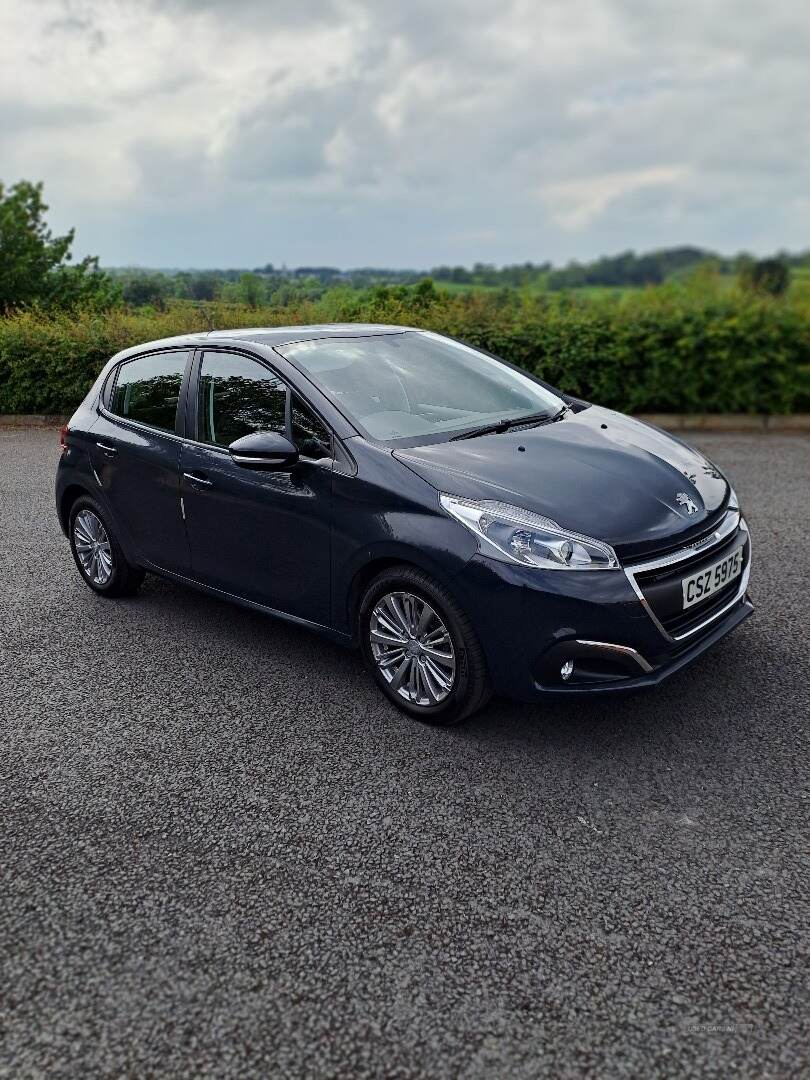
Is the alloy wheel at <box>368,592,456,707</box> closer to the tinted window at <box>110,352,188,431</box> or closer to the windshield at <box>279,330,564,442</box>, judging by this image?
the windshield at <box>279,330,564,442</box>

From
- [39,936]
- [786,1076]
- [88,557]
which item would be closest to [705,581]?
[786,1076]

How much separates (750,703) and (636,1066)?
2098mm

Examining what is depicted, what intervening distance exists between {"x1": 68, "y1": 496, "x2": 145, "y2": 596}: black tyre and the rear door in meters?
0.20

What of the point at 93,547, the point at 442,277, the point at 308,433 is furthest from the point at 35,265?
the point at 308,433

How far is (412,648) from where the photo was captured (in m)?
3.90

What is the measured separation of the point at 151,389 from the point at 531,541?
268 centimetres

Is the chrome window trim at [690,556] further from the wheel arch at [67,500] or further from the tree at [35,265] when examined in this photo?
the tree at [35,265]

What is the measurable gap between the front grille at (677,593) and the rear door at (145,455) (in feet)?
8.23

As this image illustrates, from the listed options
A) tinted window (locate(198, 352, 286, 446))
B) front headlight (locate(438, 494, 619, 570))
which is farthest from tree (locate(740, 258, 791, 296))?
front headlight (locate(438, 494, 619, 570))

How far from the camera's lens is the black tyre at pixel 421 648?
3682 millimetres

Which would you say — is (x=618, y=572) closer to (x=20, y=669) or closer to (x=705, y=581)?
(x=705, y=581)

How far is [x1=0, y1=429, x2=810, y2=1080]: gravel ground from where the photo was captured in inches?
93.2

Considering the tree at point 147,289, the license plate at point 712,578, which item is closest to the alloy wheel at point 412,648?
the license plate at point 712,578

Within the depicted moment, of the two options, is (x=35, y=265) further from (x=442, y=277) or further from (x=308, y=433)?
(x=308, y=433)
